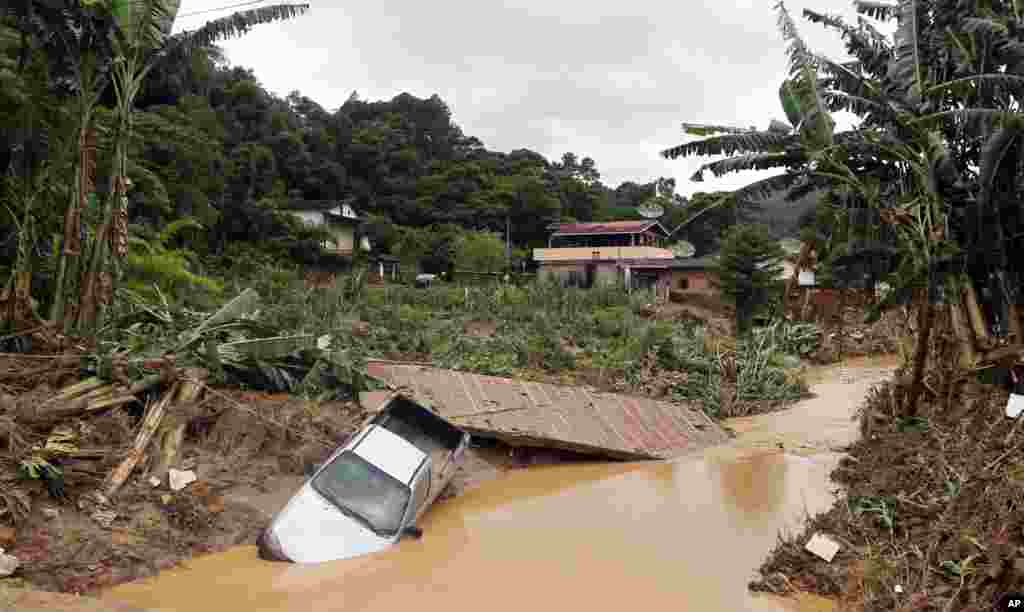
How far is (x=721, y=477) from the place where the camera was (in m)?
10.3

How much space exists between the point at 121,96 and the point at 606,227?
33679mm

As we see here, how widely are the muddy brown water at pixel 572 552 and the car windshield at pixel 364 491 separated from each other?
1.01 ft

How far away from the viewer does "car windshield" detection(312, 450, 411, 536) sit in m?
7.04

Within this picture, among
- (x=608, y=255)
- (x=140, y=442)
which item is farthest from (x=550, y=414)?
(x=608, y=255)

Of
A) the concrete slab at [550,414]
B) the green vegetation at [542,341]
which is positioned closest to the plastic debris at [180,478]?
the green vegetation at [542,341]

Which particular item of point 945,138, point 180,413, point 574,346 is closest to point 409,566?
point 180,413

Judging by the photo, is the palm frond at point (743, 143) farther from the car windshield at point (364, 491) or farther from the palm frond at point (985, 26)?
the car windshield at point (364, 491)

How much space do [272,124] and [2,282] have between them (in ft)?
106

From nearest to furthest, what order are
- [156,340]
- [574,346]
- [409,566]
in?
[409,566] → [156,340] → [574,346]

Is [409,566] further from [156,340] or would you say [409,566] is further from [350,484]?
[156,340]

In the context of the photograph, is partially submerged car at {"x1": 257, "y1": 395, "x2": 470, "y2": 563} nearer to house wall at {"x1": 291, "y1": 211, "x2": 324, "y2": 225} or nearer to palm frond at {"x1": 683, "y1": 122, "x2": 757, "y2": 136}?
palm frond at {"x1": 683, "y1": 122, "x2": 757, "y2": 136}

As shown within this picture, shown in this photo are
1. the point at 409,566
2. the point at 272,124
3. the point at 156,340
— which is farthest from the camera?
the point at 272,124

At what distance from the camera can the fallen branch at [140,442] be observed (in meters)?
6.81

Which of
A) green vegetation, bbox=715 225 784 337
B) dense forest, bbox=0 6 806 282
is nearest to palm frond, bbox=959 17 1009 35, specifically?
dense forest, bbox=0 6 806 282
